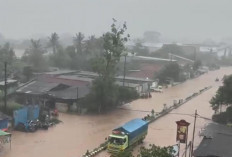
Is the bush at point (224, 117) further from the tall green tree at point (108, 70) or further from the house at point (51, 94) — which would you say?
the house at point (51, 94)

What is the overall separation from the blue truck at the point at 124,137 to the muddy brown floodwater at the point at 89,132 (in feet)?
2.83

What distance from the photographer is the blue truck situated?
55.9 ft

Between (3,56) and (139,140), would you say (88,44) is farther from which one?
(139,140)

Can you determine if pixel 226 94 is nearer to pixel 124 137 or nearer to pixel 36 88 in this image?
pixel 124 137

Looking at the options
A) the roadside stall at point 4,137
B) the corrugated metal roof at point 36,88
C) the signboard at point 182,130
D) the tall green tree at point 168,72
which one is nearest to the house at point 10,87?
the corrugated metal roof at point 36,88

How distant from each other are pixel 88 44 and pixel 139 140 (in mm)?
32269

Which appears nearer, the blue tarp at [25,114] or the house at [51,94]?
the blue tarp at [25,114]

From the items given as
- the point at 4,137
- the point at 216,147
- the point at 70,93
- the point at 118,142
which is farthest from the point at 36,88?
the point at 216,147

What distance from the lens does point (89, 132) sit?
2223 centimetres

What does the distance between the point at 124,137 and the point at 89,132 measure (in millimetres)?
5492

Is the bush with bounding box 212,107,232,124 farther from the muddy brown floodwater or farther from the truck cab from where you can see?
the truck cab

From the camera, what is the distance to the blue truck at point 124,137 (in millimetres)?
17031

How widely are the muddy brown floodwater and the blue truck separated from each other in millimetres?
863

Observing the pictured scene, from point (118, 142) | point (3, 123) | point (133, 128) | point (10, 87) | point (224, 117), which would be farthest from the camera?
point (10, 87)
